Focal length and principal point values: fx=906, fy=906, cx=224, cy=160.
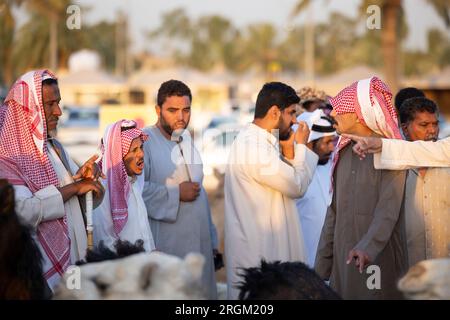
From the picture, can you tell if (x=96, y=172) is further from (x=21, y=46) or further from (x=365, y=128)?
(x=21, y=46)

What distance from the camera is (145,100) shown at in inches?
1933

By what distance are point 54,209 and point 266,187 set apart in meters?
1.72

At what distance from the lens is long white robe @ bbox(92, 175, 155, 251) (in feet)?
18.0

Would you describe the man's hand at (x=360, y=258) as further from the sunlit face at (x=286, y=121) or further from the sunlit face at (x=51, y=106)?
the sunlit face at (x=51, y=106)

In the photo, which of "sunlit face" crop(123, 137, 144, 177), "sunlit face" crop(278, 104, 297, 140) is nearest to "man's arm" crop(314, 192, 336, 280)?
"sunlit face" crop(278, 104, 297, 140)

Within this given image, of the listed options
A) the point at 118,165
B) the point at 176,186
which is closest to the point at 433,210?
the point at 176,186

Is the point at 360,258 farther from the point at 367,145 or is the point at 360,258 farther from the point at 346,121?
the point at 346,121

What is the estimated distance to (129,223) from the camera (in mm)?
5582

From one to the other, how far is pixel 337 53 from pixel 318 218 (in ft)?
236

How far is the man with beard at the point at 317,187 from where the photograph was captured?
7293 millimetres

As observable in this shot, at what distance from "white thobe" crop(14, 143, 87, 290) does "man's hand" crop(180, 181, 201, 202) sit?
103 centimetres

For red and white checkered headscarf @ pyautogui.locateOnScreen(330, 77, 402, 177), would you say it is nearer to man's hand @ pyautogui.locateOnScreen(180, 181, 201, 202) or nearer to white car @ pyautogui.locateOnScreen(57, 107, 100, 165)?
man's hand @ pyautogui.locateOnScreen(180, 181, 201, 202)

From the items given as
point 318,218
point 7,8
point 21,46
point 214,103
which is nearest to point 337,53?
point 214,103

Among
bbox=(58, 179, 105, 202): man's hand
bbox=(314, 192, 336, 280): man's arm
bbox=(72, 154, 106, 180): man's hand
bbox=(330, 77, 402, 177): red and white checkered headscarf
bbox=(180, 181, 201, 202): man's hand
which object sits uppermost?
bbox=(330, 77, 402, 177): red and white checkered headscarf
